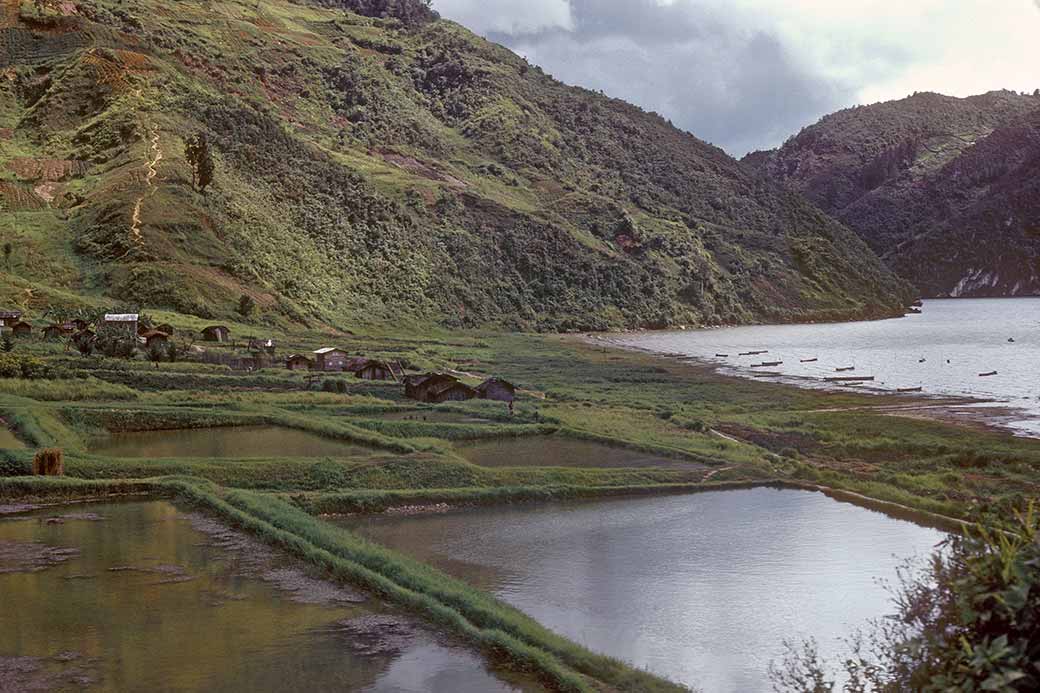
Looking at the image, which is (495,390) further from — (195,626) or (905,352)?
(905,352)

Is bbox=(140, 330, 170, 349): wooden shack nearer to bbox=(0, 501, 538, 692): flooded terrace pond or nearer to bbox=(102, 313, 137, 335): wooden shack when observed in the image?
bbox=(102, 313, 137, 335): wooden shack

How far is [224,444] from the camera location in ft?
122

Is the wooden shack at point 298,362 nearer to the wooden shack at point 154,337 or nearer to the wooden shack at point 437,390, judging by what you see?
the wooden shack at point 154,337

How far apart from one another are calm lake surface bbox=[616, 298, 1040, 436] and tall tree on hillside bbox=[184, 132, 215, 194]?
52.9 m

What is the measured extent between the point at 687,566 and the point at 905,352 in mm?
100250

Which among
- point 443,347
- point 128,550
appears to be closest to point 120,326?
point 443,347

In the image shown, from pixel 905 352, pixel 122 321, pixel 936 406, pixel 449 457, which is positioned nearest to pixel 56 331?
pixel 122 321

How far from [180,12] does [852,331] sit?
410 ft

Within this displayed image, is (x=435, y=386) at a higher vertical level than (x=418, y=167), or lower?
lower

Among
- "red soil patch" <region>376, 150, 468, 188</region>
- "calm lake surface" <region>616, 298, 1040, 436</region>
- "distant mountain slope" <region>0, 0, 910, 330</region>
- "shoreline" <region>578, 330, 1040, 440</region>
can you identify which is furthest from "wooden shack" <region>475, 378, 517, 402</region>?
"red soil patch" <region>376, 150, 468, 188</region>

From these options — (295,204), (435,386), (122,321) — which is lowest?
(435,386)

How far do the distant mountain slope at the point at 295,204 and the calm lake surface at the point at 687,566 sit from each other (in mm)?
60725

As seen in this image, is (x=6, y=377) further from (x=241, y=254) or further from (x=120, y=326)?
(x=241, y=254)

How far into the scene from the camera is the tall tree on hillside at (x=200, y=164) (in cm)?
10694
